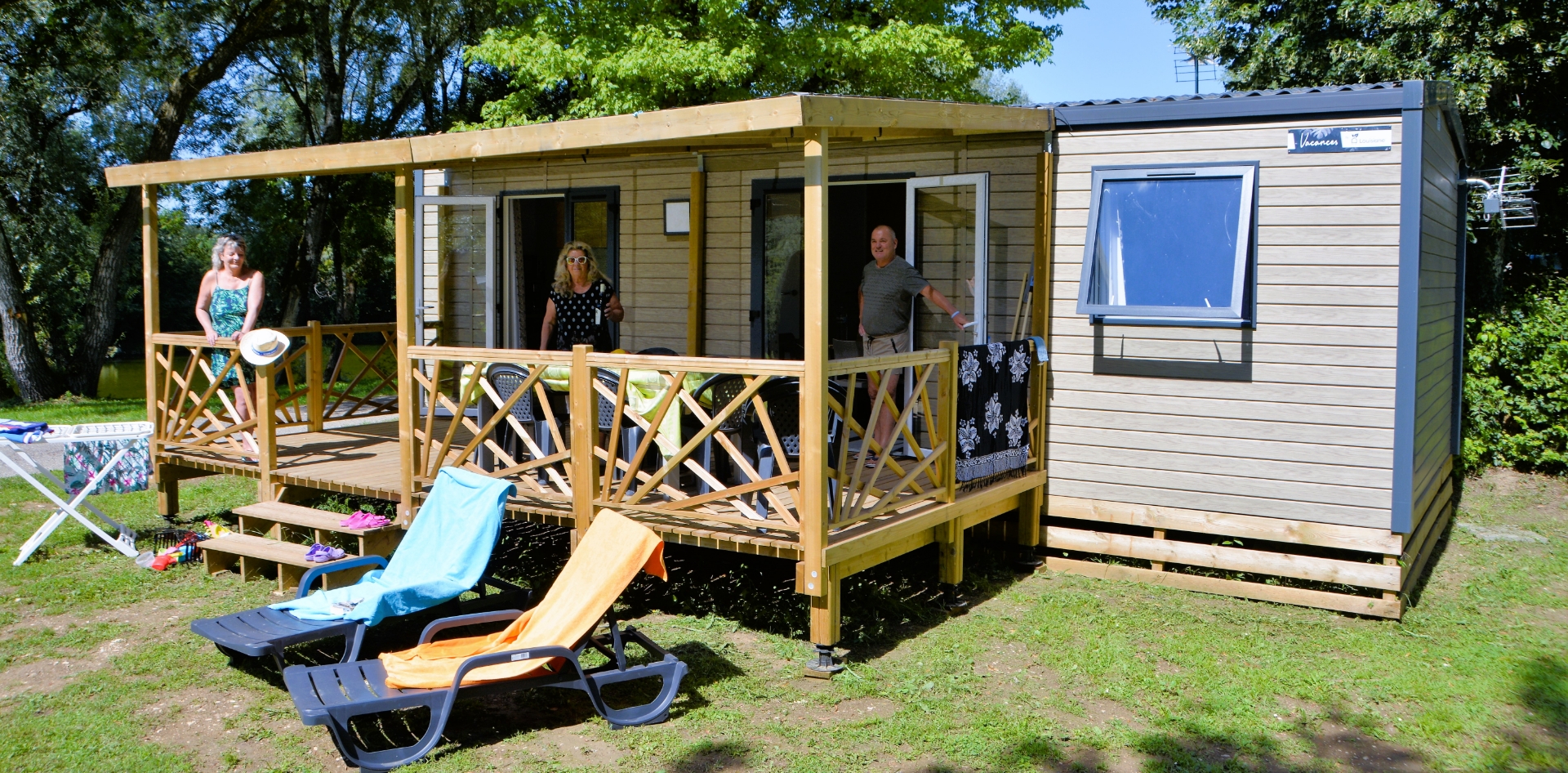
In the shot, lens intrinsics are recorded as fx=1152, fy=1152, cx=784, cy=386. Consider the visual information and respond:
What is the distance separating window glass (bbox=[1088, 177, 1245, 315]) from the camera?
5809mm

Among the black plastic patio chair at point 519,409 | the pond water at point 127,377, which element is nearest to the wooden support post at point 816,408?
the black plastic patio chair at point 519,409

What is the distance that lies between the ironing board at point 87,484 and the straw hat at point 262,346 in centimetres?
103

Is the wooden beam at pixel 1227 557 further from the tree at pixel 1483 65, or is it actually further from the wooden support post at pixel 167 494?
the tree at pixel 1483 65

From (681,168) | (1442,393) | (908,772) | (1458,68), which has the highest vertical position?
(1458,68)

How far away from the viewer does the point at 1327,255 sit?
5.70 metres

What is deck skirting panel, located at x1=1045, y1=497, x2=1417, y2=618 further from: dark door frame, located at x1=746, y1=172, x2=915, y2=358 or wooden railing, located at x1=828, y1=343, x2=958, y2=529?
dark door frame, located at x1=746, y1=172, x2=915, y2=358

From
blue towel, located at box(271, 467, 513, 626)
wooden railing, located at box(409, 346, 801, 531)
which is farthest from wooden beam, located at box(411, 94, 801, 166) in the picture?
blue towel, located at box(271, 467, 513, 626)

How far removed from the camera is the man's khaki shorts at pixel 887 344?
255 inches

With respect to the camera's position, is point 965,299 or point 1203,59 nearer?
point 965,299

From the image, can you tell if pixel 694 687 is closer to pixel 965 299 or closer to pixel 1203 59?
pixel 965 299

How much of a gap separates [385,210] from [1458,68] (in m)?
18.1

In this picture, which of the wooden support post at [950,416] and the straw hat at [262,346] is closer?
the wooden support post at [950,416]

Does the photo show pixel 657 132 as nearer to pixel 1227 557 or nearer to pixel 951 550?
pixel 951 550

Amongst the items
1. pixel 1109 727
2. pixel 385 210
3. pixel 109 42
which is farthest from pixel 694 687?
pixel 385 210
